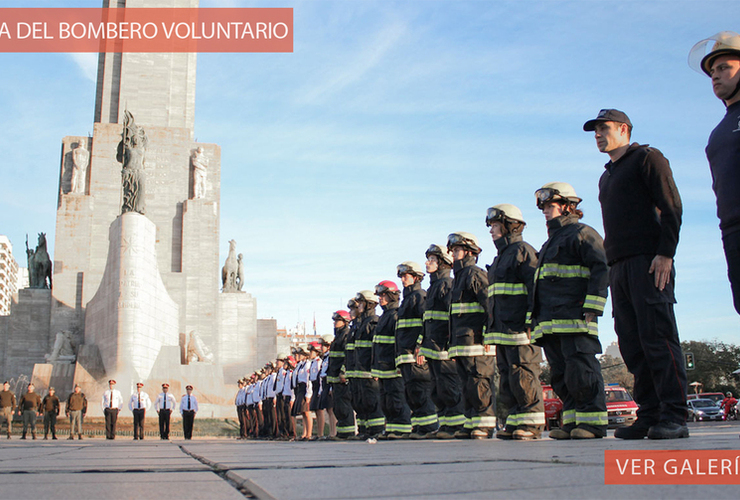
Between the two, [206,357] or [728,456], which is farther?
[206,357]

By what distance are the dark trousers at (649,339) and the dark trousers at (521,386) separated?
3.74 ft

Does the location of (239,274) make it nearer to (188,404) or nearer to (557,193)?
(188,404)

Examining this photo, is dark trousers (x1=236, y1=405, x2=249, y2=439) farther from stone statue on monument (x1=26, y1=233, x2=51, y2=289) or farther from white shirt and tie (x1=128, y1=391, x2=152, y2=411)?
stone statue on monument (x1=26, y1=233, x2=51, y2=289)

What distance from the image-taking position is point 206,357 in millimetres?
32781

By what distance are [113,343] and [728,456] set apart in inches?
932

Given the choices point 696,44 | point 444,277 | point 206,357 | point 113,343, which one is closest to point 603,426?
point 696,44

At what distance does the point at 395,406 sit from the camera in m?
9.27

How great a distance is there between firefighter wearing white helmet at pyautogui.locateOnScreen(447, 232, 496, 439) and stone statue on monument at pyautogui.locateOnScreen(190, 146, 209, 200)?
34255mm

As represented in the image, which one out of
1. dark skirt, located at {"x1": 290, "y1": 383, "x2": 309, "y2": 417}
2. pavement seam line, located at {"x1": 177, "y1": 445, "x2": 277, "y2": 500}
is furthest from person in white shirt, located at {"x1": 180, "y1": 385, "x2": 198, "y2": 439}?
pavement seam line, located at {"x1": 177, "y1": 445, "x2": 277, "y2": 500}

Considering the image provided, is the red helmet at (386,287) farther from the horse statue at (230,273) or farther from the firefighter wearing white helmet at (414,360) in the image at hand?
the horse statue at (230,273)

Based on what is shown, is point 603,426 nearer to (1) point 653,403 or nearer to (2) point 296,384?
(1) point 653,403

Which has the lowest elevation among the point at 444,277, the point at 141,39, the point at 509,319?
the point at 509,319

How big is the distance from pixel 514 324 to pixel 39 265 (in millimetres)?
36694

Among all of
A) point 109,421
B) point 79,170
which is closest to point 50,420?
point 109,421
